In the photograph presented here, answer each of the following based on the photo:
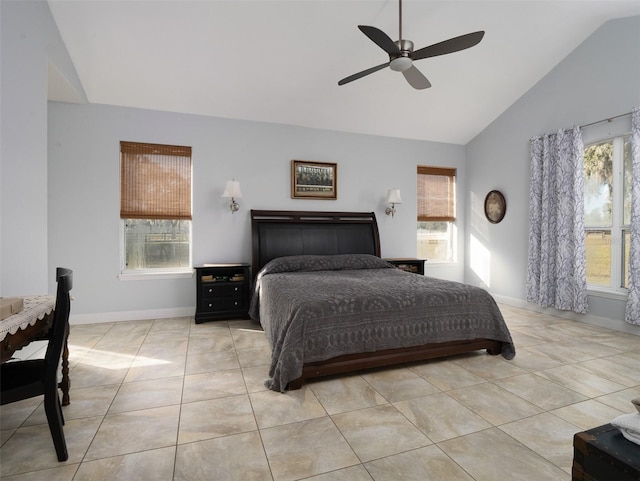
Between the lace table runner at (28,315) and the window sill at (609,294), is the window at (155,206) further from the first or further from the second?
the window sill at (609,294)

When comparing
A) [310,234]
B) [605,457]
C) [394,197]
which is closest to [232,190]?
[310,234]

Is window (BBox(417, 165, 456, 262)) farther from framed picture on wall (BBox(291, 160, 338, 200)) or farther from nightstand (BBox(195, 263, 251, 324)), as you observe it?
nightstand (BBox(195, 263, 251, 324))

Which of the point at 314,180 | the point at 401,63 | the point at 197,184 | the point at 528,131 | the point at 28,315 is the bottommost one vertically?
the point at 28,315

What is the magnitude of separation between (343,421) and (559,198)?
4.05 meters

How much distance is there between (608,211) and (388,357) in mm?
3474

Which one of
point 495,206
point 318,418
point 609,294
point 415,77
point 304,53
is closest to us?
point 318,418

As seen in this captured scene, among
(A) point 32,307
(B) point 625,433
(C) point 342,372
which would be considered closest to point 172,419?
(A) point 32,307

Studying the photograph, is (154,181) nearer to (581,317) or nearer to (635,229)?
(635,229)

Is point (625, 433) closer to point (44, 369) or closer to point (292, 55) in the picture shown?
point (44, 369)

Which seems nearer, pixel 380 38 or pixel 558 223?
pixel 380 38

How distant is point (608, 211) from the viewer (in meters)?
3.96

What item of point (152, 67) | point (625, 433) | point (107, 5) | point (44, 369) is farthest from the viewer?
point (152, 67)

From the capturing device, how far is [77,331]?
146 inches

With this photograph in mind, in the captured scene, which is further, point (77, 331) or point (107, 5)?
point (77, 331)
